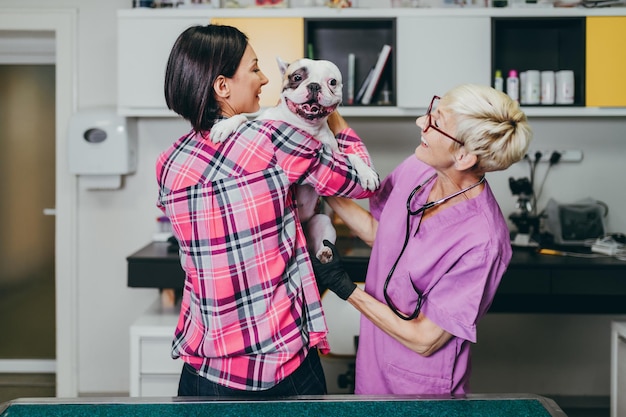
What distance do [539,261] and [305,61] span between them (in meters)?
1.66

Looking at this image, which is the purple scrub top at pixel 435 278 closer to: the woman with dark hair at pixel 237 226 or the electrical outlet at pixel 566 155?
the woman with dark hair at pixel 237 226

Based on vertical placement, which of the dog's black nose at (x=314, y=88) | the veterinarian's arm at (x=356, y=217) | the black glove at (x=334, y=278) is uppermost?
the dog's black nose at (x=314, y=88)

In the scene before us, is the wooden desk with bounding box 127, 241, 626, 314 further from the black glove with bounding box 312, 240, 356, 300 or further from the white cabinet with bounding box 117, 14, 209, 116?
the black glove with bounding box 312, 240, 356, 300

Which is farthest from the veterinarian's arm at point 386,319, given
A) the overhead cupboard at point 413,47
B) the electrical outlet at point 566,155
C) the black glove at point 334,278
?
the electrical outlet at point 566,155

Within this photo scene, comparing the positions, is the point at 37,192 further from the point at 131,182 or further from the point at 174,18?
the point at 174,18

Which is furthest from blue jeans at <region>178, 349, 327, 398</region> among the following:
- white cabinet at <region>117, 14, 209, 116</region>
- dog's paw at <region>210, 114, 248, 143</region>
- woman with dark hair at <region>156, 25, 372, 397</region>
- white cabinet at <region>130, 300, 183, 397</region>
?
white cabinet at <region>117, 14, 209, 116</region>

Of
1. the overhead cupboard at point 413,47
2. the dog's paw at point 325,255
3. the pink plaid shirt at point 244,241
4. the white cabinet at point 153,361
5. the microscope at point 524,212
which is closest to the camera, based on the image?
the pink plaid shirt at point 244,241

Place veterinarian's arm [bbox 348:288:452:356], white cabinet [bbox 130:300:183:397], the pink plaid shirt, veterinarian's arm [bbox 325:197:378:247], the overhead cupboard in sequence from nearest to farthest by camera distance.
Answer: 1. the pink plaid shirt
2. veterinarian's arm [bbox 348:288:452:356]
3. veterinarian's arm [bbox 325:197:378:247]
4. white cabinet [bbox 130:300:183:397]
5. the overhead cupboard

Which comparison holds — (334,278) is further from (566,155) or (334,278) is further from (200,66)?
(566,155)

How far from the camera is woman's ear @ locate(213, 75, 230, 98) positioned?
1.37 metres

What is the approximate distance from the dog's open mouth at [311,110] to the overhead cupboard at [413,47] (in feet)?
4.73

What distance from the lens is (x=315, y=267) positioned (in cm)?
152

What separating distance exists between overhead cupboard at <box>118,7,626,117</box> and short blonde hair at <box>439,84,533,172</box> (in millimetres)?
1612

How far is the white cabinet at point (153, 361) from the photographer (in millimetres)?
2631
